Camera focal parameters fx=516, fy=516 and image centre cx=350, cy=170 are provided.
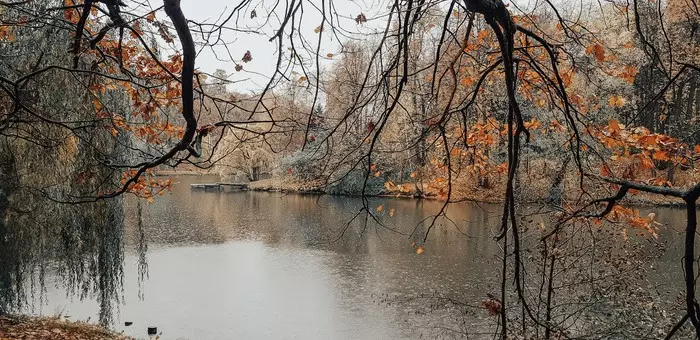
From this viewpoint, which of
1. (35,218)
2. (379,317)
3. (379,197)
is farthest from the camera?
(379,197)

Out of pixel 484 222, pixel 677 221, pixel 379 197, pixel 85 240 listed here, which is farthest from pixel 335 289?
pixel 379 197

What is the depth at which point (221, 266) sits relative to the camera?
9.95m

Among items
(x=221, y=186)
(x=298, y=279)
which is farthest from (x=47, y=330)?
(x=221, y=186)

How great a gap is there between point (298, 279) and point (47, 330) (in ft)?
15.0

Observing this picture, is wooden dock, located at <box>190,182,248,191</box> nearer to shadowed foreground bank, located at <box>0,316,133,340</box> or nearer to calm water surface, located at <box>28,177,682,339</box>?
calm water surface, located at <box>28,177,682,339</box>

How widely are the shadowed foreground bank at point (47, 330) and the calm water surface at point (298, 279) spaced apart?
102cm

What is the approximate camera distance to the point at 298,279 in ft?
29.5

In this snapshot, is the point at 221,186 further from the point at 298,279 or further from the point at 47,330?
the point at 47,330

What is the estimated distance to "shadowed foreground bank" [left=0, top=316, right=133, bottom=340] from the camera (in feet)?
14.4

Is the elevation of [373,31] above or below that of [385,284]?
above

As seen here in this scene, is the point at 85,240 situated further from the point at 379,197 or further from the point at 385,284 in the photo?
the point at 379,197

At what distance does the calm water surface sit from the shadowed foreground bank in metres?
1.02

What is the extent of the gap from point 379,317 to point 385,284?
57.6 inches

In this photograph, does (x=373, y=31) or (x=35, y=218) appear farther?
(x=35, y=218)
